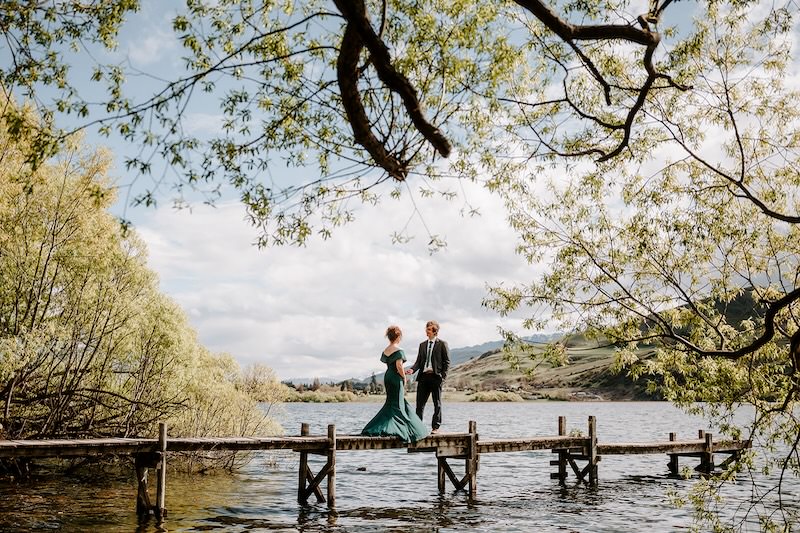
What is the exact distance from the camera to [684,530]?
776 inches

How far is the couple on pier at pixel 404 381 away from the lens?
18391 mm

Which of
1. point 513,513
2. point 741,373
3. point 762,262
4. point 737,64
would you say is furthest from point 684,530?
point 737,64

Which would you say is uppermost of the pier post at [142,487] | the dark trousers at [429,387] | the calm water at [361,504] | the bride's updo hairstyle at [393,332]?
the bride's updo hairstyle at [393,332]

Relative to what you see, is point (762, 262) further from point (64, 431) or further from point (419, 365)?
point (64, 431)

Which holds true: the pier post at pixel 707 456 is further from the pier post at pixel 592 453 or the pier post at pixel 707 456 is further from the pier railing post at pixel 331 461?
the pier railing post at pixel 331 461

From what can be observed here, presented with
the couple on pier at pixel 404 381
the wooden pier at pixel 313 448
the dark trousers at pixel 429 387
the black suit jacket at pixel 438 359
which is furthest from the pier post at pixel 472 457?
the black suit jacket at pixel 438 359

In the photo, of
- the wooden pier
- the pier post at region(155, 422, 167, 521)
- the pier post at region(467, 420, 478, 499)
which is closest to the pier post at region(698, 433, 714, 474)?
the wooden pier

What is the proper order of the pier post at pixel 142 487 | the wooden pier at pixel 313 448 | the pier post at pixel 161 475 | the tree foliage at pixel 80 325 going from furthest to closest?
the tree foliage at pixel 80 325
the pier post at pixel 142 487
the pier post at pixel 161 475
the wooden pier at pixel 313 448

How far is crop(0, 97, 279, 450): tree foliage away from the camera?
22.2 metres

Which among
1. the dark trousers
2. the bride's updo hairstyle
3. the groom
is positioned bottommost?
the dark trousers

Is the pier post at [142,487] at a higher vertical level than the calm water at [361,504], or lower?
higher

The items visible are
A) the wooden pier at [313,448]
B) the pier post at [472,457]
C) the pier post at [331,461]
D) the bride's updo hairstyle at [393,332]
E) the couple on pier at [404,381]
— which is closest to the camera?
the wooden pier at [313,448]

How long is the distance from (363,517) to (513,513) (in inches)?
182

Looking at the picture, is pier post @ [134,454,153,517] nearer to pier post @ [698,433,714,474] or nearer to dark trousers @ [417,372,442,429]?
dark trousers @ [417,372,442,429]
